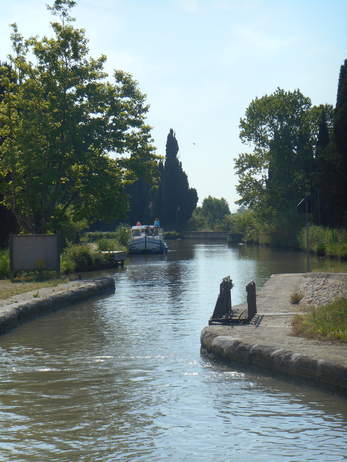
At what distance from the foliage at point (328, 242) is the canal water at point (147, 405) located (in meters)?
29.0

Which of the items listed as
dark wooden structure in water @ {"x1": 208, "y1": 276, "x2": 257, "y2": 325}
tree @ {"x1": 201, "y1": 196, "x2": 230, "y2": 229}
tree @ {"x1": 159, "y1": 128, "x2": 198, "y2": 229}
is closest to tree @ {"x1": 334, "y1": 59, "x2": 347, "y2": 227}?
dark wooden structure in water @ {"x1": 208, "y1": 276, "x2": 257, "y2": 325}

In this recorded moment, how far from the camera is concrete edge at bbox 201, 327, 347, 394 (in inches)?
380

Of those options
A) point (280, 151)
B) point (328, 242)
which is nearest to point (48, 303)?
point (328, 242)

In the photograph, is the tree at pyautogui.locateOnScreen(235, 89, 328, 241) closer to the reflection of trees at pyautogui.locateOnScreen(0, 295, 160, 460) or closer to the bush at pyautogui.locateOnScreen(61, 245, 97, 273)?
the bush at pyautogui.locateOnScreen(61, 245, 97, 273)

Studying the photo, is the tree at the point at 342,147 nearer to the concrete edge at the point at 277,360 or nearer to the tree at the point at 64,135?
the tree at the point at 64,135

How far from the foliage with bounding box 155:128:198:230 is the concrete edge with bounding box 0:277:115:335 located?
78.3 meters

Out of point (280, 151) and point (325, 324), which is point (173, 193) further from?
point (325, 324)

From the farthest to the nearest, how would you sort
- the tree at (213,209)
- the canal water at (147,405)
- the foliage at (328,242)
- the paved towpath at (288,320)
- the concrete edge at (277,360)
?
1. the tree at (213,209)
2. the foliage at (328,242)
3. the paved towpath at (288,320)
4. the concrete edge at (277,360)
5. the canal water at (147,405)

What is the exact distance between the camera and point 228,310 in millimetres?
15312

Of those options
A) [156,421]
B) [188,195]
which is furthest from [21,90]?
[188,195]

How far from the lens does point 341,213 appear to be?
47250mm

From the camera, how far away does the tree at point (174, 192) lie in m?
103

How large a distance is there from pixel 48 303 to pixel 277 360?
9.69 meters

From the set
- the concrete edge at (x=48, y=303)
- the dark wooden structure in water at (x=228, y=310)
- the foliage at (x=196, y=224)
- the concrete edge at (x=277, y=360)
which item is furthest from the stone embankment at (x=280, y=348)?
the foliage at (x=196, y=224)
